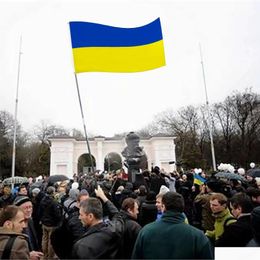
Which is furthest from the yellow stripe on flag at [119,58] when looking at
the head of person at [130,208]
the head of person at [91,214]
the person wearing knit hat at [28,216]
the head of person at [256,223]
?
the head of person at [256,223]

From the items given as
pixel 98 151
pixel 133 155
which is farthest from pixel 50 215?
pixel 98 151

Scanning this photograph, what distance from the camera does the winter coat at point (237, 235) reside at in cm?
333

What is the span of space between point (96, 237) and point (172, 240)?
69 centimetres

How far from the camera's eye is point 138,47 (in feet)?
25.0

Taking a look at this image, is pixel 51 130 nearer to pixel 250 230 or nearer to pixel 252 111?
pixel 252 111

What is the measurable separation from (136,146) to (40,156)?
122 feet

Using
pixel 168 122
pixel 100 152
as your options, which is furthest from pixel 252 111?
pixel 100 152

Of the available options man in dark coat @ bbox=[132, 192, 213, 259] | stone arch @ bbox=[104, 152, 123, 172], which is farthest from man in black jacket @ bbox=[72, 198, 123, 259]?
stone arch @ bbox=[104, 152, 123, 172]

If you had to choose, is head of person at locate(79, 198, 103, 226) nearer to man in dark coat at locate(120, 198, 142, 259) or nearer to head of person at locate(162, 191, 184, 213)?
man in dark coat at locate(120, 198, 142, 259)

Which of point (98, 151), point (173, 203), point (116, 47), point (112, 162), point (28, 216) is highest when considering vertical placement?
point (98, 151)

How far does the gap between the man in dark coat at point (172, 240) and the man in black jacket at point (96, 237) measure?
24 centimetres

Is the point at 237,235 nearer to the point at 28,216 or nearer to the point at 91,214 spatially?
the point at 91,214

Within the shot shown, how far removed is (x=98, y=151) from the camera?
39.5 m

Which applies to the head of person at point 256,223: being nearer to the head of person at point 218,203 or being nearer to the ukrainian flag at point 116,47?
the head of person at point 218,203
